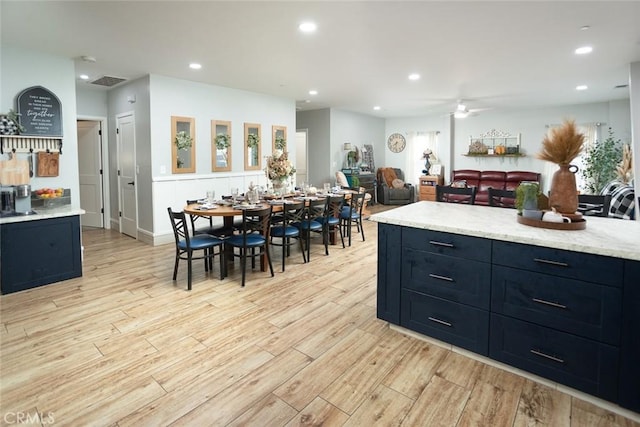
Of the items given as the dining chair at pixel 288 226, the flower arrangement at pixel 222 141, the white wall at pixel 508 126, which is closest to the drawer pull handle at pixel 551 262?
the dining chair at pixel 288 226

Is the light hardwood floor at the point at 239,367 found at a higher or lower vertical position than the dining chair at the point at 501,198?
lower

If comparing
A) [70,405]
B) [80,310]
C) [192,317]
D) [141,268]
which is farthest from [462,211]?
[141,268]

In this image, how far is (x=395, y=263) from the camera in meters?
2.72

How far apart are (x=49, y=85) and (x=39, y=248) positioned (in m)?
2.15

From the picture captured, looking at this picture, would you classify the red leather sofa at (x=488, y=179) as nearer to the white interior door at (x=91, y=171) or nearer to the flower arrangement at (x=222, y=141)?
the flower arrangement at (x=222, y=141)

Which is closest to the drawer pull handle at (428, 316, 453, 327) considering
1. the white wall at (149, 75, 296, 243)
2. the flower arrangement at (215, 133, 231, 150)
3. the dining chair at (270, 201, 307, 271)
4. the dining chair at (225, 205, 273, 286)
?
the dining chair at (225, 205, 273, 286)

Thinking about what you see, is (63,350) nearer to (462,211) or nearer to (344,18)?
(462,211)

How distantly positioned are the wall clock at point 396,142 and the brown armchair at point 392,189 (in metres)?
0.85

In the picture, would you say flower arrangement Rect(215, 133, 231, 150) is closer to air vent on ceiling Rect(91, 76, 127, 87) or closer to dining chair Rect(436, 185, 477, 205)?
air vent on ceiling Rect(91, 76, 127, 87)

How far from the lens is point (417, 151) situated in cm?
1109

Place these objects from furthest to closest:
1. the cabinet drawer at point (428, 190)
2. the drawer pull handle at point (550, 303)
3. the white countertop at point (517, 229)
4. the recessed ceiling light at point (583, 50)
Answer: the cabinet drawer at point (428, 190) < the recessed ceiling light at point (583, 50) < the drawer pull handle at point (550, 303) < the white countertop at point (517, 229)

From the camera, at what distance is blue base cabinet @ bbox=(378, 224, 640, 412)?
1860mm

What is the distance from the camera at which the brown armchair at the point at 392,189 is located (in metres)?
10.5

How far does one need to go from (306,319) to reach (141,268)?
2.61 meters
